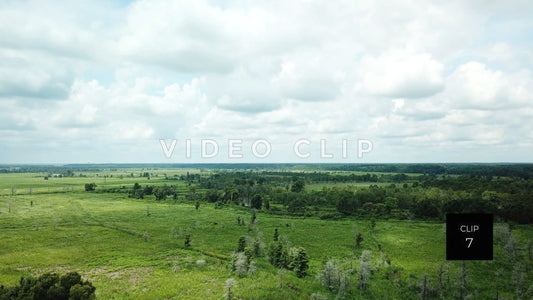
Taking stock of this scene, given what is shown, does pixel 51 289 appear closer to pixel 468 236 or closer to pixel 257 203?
pixel 468 236

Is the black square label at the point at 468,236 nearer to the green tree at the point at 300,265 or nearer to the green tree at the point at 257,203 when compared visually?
the green tree at the point at 300,265

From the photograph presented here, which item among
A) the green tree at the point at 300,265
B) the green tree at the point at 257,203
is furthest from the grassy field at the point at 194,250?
the green tree at the point at 257,203

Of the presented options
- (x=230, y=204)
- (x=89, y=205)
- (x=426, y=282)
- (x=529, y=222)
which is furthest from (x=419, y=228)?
(x=89, y=205)

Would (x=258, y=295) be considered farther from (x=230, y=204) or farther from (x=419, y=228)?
(x=230, y=204)

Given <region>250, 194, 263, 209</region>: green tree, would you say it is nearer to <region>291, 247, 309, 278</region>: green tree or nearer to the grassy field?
the grassy field

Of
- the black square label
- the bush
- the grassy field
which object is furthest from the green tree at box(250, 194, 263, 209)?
the black square label

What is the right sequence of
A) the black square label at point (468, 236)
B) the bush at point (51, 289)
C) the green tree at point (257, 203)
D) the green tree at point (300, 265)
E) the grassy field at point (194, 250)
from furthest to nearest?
the green tree at point (257, 203) → the green tree at point (300, 265) → the grassy field at point (194, 250) → the bush at point (51, 289) → the black square label at point (468, 236)
